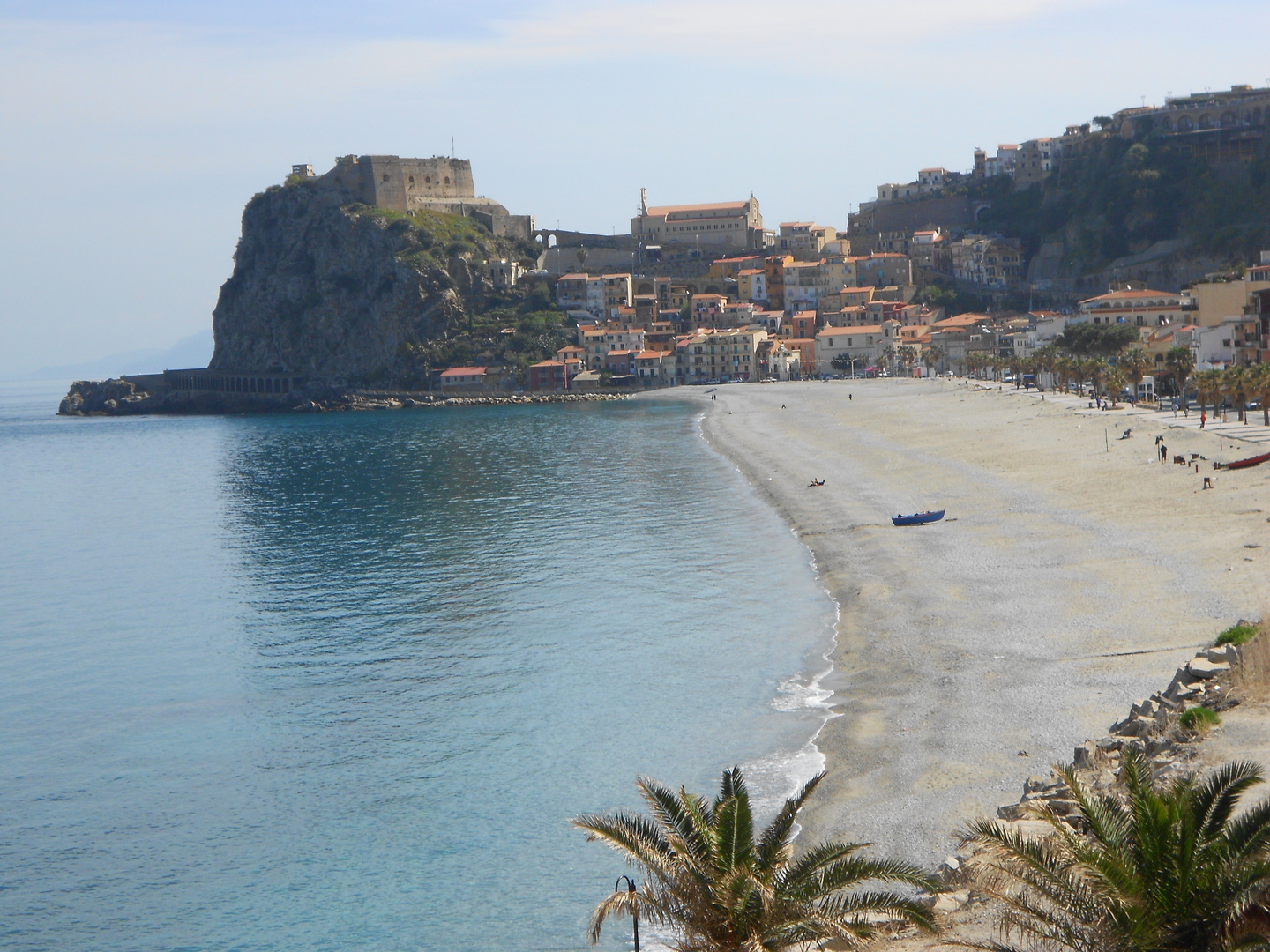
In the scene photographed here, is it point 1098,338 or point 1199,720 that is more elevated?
point 1098,338

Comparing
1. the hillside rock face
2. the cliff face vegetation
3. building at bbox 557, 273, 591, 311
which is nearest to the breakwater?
the cliff face vegetation

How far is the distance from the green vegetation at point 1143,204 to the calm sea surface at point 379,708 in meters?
88.3

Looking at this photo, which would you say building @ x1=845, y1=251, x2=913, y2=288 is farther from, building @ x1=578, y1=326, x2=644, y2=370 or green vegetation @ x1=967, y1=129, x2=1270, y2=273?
building @ x1=578, y1=326, x2=644, y2=370

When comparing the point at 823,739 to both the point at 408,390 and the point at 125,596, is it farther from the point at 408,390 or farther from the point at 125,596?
the point at 408,390

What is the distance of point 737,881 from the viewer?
10773 mm

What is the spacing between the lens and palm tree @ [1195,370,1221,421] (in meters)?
55.8

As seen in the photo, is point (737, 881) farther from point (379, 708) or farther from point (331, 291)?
point (331, 291)

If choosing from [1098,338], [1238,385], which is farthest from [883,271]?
[1238,385]

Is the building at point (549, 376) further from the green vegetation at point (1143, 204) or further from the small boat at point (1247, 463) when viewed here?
the small boat at point (1247, 463)

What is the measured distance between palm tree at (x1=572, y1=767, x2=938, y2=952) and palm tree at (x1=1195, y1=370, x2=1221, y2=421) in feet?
165

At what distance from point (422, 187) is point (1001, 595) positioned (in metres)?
149

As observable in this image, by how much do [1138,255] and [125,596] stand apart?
11565cm

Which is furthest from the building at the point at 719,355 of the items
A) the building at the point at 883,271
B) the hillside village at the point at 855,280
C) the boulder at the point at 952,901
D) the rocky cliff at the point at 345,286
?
the boulder at the point at 952,901

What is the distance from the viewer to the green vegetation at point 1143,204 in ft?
395
